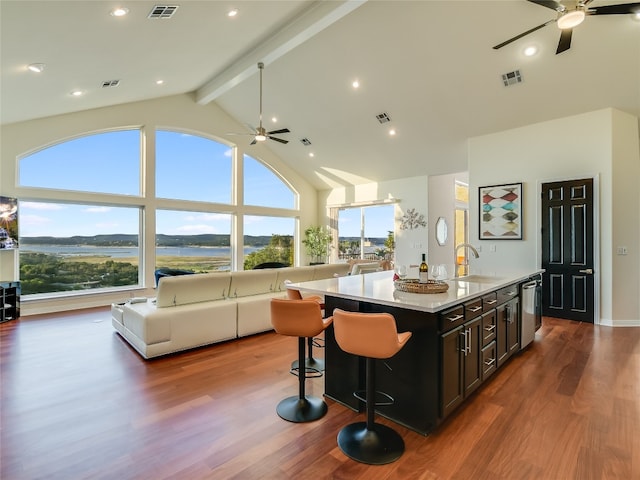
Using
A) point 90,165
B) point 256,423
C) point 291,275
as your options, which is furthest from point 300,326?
point 90,165

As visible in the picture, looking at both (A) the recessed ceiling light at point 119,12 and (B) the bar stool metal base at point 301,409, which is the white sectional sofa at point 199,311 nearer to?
(B) the bar stool metal base at point 301,409

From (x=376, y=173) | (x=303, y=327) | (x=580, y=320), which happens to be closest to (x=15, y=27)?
(x=303, y=327)

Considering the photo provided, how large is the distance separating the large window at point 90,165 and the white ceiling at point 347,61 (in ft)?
2.61

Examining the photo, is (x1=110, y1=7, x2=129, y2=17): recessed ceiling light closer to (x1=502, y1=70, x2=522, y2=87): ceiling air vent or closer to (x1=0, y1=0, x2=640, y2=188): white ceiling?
(x1=0, y1=0, x2=640, y2=188): white ceiling

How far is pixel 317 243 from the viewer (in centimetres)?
1041

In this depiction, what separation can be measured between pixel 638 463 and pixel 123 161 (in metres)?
8.73

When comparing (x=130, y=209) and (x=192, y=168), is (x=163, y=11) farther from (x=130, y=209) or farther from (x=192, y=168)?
(x=192, y=168)

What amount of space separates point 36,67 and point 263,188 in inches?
243

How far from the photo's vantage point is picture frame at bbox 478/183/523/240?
235 inches

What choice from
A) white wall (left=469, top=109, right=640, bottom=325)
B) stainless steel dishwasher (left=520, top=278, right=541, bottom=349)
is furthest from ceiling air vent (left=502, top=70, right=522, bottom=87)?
stainless steel dishwasher (left=520, top=278, right=541, bottom=349)

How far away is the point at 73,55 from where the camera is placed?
3.91 m

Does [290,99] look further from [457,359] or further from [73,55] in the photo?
[457,359]

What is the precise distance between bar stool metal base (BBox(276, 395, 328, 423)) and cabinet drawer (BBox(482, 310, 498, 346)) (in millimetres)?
1466

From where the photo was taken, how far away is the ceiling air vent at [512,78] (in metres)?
4.98
